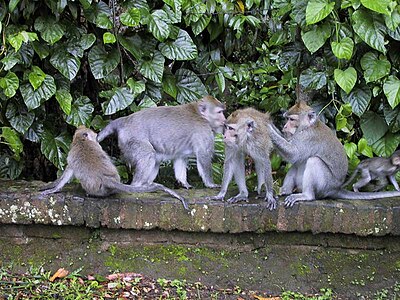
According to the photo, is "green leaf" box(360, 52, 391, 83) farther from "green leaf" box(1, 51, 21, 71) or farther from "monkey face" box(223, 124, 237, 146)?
"green leaf" box(1, 51, 21, 71)

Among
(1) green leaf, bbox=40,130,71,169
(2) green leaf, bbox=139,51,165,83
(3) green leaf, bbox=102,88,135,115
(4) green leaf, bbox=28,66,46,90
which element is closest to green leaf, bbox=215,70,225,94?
(2) green leaf, bbox=139,51,165,83

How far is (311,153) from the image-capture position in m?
4.70

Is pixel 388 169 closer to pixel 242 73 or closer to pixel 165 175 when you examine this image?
pixel 242 73

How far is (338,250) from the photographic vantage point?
477cm

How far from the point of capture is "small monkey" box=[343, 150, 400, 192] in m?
5.11

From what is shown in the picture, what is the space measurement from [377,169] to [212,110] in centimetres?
151

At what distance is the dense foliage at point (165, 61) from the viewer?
4887 millimetres

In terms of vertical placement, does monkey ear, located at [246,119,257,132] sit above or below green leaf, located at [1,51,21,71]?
below

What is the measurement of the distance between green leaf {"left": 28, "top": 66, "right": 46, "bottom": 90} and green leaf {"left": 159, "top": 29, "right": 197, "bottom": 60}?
1073 mm

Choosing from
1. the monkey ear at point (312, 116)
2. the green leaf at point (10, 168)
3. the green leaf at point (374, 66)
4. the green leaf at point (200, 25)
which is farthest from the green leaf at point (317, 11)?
the green leaf at point (10, 168)

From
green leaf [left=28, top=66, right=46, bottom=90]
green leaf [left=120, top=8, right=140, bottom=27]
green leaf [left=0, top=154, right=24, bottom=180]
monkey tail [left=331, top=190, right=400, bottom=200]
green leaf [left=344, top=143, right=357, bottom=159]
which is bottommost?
monkey tail [left=331, top=190, right=400, bottom=200]

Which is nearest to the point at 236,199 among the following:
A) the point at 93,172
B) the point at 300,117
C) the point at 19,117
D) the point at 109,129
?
the point at 300,117

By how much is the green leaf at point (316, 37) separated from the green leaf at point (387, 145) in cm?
113

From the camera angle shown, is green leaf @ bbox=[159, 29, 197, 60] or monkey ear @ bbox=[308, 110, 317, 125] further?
green leaf @ bbox=[159, 29, 197, 60]
